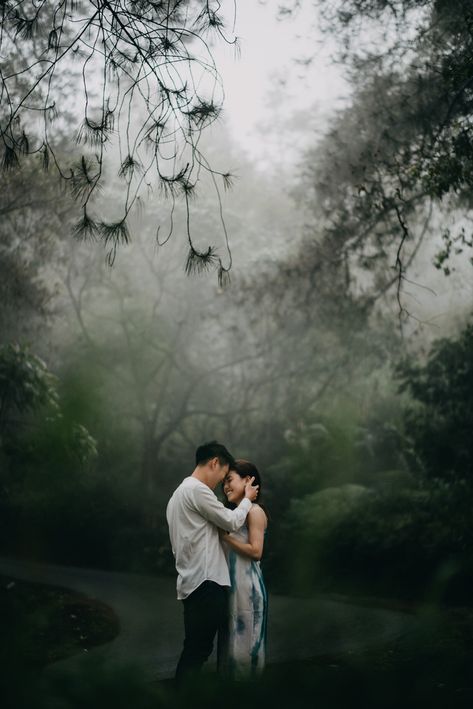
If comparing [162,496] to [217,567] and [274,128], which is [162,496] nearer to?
[217,567]

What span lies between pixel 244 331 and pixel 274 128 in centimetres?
1306

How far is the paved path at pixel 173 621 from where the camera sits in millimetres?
7941

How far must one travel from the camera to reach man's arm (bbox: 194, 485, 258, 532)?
4586mm

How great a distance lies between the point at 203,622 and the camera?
4551 millimetres

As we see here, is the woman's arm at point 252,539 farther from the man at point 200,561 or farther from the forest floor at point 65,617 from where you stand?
the forest floor at point 65,617

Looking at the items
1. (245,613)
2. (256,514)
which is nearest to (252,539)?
(256,514)

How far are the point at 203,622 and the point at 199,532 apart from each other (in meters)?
0.51

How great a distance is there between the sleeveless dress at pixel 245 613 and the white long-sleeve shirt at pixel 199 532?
0.38 ft

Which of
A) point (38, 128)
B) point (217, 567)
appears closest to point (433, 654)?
point (217, 567)

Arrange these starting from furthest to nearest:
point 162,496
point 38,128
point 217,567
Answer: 1. point 162,496
2. point 38,128
3. point 217,567

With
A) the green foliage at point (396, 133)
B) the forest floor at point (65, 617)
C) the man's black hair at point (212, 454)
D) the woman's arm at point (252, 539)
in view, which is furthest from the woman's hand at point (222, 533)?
the green foliage at point (396, 133)

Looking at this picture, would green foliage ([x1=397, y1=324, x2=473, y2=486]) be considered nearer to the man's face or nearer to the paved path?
the paved path

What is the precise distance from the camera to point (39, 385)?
12.2 metres

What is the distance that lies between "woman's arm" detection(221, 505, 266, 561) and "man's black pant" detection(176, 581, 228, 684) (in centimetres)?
26
